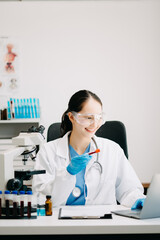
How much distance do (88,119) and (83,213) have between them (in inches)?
21.1

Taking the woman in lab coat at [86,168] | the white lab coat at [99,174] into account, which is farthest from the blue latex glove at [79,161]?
the white lab coat at [99,174]

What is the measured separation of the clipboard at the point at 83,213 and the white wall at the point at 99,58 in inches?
111

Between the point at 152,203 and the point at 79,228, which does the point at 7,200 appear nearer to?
the point at 79,228

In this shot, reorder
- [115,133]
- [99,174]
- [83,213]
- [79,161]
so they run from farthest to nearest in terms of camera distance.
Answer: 1. [115,133]
2. [99,174]
3. [79,161]
4. [83,213]

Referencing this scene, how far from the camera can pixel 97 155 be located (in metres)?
1.89

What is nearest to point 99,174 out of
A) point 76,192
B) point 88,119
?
point 76,192

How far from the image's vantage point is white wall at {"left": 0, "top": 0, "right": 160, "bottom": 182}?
169 inches

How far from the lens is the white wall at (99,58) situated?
4297mm

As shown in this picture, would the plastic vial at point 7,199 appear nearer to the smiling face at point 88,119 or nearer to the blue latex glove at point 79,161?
the blue latex glove at point 79,161

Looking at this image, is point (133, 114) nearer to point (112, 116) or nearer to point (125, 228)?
point (112, 116)

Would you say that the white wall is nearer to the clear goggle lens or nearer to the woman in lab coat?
the woman in lab coat

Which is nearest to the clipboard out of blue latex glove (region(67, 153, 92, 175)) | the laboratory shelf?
blue latex glove (region(67, 153, 92, 175))

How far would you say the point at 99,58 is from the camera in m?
4.36

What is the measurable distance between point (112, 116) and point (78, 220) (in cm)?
316
